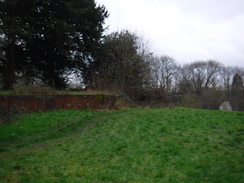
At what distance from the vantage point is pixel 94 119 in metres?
13.7

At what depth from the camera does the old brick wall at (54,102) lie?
13541 millimetres

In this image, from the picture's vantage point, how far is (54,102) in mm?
15297

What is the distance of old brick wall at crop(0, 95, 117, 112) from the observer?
13.5 m

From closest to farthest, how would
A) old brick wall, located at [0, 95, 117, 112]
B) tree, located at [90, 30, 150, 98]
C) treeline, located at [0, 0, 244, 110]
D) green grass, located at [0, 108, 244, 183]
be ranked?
1. green grass, located at [0, 108, 244, 183]
2. old brick wall, located at [0, 95, 117, 112]
3. treeline, located at [0, 0, 244, 110]
4. tree, located at [90, 30, 150, 98]

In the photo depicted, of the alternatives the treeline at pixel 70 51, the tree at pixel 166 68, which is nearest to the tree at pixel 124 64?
the treeline at pixel 70 51

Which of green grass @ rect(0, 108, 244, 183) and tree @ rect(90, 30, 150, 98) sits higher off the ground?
tree @ rect(90, 30, 150, 98)

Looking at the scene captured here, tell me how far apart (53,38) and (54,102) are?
639 cm

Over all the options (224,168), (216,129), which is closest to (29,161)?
(224,168)

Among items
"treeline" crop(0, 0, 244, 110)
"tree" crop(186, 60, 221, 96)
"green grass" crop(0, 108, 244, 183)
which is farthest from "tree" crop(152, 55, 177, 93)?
"green grass" crop(0, 108, 244, 183)

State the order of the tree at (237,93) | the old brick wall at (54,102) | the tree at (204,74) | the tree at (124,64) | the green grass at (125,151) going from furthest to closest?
the tree at (204,74) → the tree at (237,93) → the tree at (124,64) → the old brick wall at (54,102) → the green grass at (125,151)

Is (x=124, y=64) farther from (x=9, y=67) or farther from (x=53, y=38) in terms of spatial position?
(x=9, y=67)

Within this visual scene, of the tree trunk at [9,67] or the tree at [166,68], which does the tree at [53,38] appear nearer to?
the tree trunk at [9,67]

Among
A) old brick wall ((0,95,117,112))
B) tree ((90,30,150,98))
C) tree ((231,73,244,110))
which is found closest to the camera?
old brick wall ((0,95,117,112))

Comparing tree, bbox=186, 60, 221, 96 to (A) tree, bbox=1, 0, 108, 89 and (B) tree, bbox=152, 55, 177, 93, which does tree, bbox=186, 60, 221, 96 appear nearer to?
(B) tree, bbox=152, 55, 177, 93
